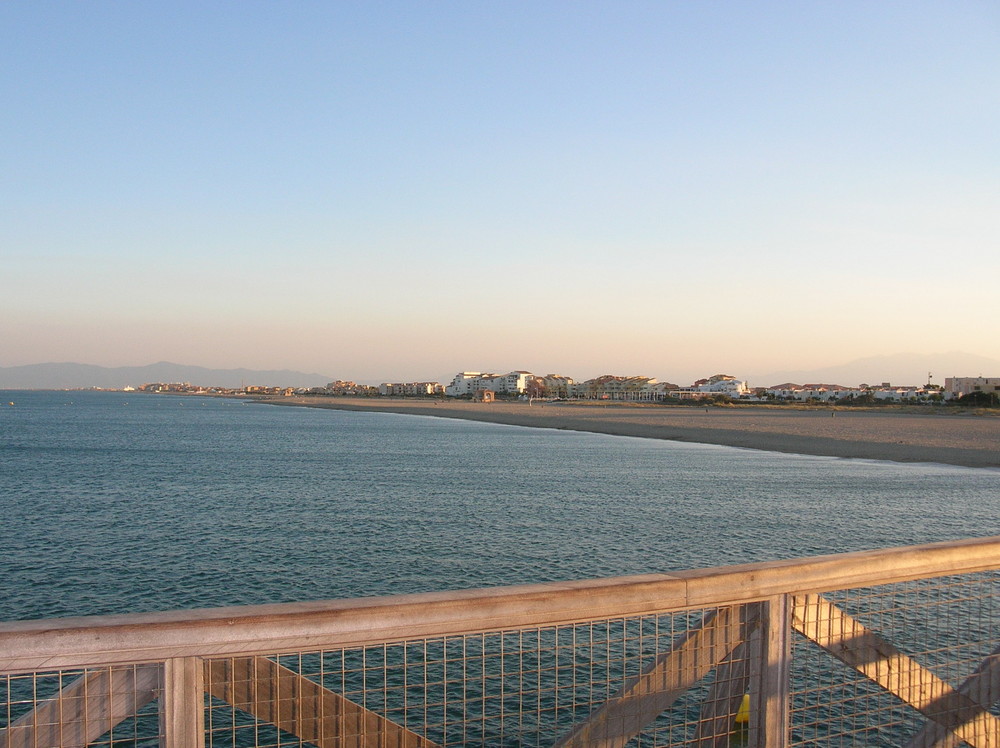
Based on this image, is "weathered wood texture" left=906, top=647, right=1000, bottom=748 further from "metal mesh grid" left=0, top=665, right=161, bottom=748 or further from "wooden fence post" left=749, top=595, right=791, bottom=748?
"metal mesh grid" left=0, top=665, right=161, bottom=748

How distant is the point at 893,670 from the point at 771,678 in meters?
0.68

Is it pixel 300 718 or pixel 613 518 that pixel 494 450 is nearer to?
pixel 613 518

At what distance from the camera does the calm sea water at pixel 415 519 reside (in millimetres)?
16172

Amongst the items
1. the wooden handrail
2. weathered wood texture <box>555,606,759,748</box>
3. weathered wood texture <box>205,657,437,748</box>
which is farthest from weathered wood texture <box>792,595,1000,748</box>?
weathered wood texture <box>205,657,437,748</box>

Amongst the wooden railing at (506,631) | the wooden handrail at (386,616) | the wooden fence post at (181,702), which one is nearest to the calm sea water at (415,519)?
the wooden railing at (506,631)

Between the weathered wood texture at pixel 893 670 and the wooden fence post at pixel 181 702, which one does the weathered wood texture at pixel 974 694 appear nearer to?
the weathered wood texture at pixel 893 670

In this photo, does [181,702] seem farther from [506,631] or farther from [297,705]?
[506,631]

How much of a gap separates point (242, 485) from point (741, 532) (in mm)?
20290

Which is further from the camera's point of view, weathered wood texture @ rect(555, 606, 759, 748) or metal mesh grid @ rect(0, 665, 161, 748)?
weathered wood texture @ rect(555, 606, 759, 748)

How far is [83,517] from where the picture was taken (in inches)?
961

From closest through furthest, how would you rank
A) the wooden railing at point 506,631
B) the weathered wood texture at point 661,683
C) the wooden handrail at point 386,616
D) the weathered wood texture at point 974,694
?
the wooden handrail at point 386,616, the wooden railing at point 506,631, the weathered wood texture at point 661,683, the weathered wood texture at point 974,694

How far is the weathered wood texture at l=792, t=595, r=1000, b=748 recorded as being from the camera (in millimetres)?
3119

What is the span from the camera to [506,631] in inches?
98.0

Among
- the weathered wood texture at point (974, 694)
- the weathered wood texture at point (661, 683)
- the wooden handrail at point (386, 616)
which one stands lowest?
the weathered wood texture at point (974, 694)
